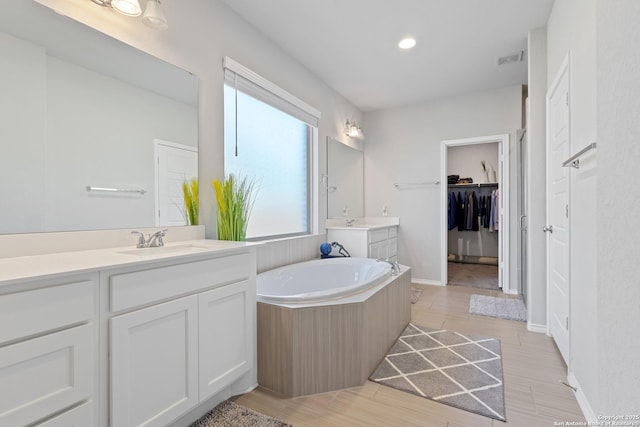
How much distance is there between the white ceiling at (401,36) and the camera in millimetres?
2361

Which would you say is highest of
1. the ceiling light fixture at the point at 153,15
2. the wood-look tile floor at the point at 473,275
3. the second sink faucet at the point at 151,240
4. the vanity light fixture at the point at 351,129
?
the vanity light fixture at the point at 351,129

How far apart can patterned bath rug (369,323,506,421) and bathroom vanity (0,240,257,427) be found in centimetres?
102

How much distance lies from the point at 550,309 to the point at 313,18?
3.05 m

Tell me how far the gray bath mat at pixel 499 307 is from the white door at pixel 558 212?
0.54m

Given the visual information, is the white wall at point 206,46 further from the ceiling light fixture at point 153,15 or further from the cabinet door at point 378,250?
the cabinet door at point 378,250

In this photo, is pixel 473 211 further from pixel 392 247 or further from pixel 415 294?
pixel 415 294

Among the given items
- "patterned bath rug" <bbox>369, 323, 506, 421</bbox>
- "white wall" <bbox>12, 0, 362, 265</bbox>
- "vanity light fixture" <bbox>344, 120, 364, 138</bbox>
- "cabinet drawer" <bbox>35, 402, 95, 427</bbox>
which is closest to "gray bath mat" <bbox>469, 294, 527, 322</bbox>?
"patterned bath rug" <bbox>369, 323, 506, 421</bbox>

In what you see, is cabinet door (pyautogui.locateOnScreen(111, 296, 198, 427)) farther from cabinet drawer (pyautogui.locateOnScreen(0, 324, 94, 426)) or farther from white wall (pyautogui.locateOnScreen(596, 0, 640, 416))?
white wall (pyautogui.locateOnScreen(596, 0, 640, 416))

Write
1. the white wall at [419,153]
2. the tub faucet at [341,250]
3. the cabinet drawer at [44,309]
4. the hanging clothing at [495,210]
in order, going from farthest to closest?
the hanging clothing at [495,210]
the white wall at [419,153]
the tub faucet at [341,250]
the cabinet drawer at [44,309]

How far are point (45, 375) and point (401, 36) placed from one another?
10.4ft

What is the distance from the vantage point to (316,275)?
3002mm

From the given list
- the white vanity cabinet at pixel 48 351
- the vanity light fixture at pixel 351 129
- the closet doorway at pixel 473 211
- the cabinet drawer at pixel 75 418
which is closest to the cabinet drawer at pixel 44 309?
the white vanity cabinet at pixel 48 351

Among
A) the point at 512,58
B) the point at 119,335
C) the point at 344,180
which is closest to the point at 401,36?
the point at 512,58

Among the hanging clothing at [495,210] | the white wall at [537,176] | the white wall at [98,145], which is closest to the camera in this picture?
the white wall at [98,145]
